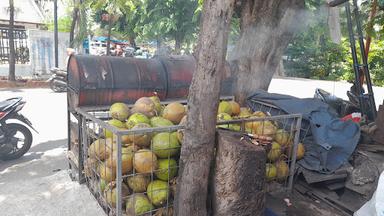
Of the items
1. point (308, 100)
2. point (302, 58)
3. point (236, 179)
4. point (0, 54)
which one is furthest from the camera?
point (302, 58)

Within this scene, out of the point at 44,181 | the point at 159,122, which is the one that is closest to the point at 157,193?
the point at 159,122

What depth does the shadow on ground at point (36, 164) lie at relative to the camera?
457 centimetres

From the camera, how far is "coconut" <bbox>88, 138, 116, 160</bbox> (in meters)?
2.58

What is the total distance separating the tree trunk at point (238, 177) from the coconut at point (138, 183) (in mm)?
562

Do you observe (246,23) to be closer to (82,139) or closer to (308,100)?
(308,100)

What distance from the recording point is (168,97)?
153 inches

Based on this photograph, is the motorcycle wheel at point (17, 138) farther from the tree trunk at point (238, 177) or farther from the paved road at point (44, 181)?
the tree trunk at point (238, 177)

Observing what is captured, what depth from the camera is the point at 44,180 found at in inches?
142

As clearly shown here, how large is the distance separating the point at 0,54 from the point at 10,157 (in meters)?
11.1

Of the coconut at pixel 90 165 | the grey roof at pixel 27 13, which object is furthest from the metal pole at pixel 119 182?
the grey roof at pixel 27 13

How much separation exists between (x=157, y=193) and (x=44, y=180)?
1847mm

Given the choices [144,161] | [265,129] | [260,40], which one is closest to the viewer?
[144,161]

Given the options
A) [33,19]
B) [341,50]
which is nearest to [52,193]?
[33,19]

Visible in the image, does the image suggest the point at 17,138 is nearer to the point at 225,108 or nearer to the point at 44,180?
the point at 44,180
